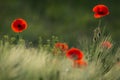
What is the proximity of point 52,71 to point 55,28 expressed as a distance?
4932mm

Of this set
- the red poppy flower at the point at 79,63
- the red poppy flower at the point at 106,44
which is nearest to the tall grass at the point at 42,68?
the red poppy flower at the point at 79,63

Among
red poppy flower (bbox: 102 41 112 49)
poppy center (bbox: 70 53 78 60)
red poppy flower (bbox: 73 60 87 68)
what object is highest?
red poppy flower (bbox: 73 60 87 68)

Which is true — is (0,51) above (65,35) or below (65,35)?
above

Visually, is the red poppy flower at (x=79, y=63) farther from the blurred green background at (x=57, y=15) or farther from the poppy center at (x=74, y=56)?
the blurred green background at (x=57, y=15)

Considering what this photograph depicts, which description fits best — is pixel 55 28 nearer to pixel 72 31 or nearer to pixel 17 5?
pixel 72 31

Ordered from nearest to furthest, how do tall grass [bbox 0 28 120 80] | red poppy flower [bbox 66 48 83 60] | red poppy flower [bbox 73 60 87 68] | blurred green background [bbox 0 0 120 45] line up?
tall grass [bbox 0 28 120 80] → red poppy flower [bbox 73 60 87 68] → red poppy flower [bbox 66 48 83 60] → blurred green background [bbox 0 0 120 45]

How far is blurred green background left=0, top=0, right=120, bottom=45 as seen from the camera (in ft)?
29.3

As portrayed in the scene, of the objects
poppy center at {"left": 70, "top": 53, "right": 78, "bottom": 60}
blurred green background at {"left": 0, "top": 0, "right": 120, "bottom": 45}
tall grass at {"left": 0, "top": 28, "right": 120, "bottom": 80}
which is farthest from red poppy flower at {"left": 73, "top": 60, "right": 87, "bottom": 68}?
blurred green background at {"left": 0, "top": 0, "right": 120, "bottom": 45}

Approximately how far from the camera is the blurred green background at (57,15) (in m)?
8.95

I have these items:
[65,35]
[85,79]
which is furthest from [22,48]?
[65,35]

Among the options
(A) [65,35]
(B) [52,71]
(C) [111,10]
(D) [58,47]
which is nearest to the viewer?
(B) [52,71]

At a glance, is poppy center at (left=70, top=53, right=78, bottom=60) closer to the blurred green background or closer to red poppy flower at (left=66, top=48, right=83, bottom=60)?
red poppy flower at (left=66, top=48, right=83, bottom=60)

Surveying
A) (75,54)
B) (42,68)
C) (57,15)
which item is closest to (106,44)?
(75,54)

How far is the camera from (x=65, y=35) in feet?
28.4
